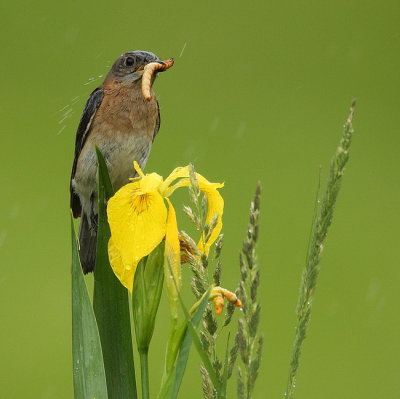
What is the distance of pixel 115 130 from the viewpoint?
2.84m

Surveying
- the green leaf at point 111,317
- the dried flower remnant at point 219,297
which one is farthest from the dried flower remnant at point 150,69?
the dried flower remnant at point 219,297

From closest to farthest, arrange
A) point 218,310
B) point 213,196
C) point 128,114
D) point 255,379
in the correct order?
point 255,379
point 218,310
point 213,196
point 128,114

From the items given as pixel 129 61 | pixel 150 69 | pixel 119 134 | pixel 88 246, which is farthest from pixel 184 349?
pixel 129 61

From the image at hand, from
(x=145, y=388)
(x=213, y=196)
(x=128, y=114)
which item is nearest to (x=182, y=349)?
(x=145, y=388)

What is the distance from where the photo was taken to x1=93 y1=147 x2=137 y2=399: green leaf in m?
1.28

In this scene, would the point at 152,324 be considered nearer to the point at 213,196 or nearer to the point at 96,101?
the point at 213,196

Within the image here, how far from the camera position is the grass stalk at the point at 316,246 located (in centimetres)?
106

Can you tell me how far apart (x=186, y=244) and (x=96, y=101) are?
1831 millimetres

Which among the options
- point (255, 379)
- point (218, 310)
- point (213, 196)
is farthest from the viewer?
point (213, 196)

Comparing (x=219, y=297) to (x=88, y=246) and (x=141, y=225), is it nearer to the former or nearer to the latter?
Answer: (x=141, y=225)

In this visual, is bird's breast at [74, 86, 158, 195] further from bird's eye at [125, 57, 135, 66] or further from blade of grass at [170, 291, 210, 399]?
blade of grass at [170, 291, 210, 399]

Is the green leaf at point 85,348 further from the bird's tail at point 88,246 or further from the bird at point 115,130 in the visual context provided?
the bird at point 115,130

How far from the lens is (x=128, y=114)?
9.36ft

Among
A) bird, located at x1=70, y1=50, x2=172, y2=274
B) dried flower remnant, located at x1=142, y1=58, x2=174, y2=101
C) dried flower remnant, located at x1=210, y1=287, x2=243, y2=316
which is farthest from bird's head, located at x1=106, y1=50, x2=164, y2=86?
dried flower remnant, located at x1=210, y1=287, x2=243, y2=316
